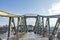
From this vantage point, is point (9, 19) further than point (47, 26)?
No

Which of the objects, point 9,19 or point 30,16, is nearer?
point 9,19

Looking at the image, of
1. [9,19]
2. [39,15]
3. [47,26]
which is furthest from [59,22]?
[39,15]

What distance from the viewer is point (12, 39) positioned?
771 inches

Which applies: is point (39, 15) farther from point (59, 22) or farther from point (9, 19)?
point (9, 19)

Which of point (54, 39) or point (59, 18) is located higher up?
point (59, 18)

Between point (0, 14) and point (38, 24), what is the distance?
253ft

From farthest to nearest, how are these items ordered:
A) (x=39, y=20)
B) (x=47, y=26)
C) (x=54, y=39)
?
(x=39, y=20) → (x=47, y=26) → (x=54, y=39)

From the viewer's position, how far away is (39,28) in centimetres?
10338

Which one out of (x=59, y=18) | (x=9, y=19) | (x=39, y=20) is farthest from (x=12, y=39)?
(x=39, y=20)

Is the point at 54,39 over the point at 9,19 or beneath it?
beneath

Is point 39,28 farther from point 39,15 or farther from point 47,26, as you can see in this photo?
point 47,26

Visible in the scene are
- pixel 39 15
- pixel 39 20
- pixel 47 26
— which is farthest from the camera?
pixel 39 20

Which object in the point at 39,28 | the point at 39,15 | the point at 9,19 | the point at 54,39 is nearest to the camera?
the point at 54,39

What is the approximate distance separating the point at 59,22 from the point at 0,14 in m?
14.0
